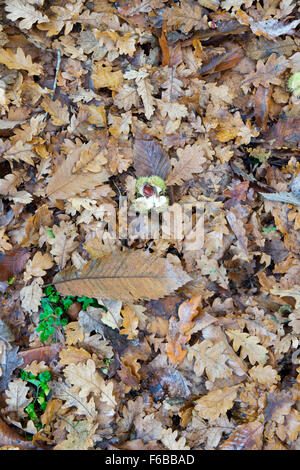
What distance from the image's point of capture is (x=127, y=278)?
2.35m

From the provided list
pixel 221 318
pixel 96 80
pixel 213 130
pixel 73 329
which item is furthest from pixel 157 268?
A: pixel 96 80

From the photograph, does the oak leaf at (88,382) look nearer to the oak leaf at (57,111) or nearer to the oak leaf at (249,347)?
the oak leaf at (249,347)

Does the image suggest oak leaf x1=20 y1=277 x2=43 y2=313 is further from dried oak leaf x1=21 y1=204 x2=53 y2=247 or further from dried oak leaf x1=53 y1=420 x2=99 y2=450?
dried oak leaf x1=53 y1=420 x2=99 y2=450

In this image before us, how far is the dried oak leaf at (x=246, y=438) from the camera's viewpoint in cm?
231

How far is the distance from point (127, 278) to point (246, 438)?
1.26m

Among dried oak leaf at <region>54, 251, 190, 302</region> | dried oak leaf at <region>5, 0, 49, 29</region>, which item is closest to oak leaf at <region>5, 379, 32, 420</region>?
dried oak leaf at <region>54, 251, 190, 302</region>

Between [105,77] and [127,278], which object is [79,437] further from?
[105,77]

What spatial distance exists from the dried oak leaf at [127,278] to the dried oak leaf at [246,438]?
996 millimetres

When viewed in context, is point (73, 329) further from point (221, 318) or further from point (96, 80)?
point (96, 80)

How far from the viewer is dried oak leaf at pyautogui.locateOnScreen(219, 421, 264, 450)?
231cm

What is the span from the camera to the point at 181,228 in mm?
2514

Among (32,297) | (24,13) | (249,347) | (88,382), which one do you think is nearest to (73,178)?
(32,297)

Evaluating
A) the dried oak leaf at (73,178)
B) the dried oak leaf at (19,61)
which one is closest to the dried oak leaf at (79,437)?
the dried oak leaf at (73,178)

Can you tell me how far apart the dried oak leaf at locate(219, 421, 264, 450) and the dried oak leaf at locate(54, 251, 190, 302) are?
1.00 meters
